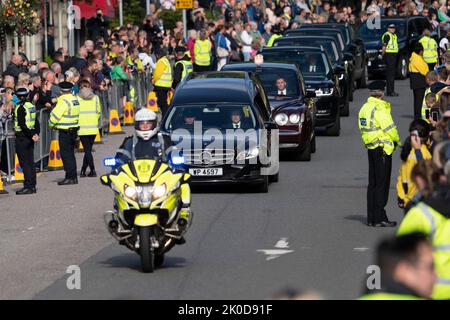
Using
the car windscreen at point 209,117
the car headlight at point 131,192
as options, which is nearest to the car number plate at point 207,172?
the car windscreen at point 209,117

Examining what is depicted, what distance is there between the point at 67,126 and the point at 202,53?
14048 millimetres

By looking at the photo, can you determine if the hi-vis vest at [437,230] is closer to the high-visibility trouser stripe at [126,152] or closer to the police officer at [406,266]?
the police officer at [406,266]

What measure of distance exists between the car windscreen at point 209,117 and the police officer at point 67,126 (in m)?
1.96

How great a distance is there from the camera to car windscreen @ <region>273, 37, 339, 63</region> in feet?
116

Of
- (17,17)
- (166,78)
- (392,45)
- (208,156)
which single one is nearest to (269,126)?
(208,156)

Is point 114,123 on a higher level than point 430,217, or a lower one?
lower

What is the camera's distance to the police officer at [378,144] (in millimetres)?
17938

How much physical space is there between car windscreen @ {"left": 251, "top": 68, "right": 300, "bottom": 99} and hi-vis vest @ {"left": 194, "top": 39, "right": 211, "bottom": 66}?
1009 cm

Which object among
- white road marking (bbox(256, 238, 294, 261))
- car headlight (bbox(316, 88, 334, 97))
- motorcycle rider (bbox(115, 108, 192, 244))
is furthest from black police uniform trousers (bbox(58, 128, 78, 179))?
motorcycle rider (bbox(115, 108, 192, 244))

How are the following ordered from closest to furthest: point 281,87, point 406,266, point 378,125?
point 406,266 < point 378,125 < point 281,87

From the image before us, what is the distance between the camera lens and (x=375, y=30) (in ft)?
144

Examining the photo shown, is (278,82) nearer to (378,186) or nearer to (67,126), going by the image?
(67,126)

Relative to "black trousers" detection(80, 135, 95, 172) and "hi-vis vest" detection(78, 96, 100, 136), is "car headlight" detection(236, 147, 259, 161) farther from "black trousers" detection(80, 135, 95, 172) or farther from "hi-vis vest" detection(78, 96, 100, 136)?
"hi-vis vest" detection(78, 96, 100, 136)

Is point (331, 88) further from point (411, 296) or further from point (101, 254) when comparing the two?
point (411, 296)
